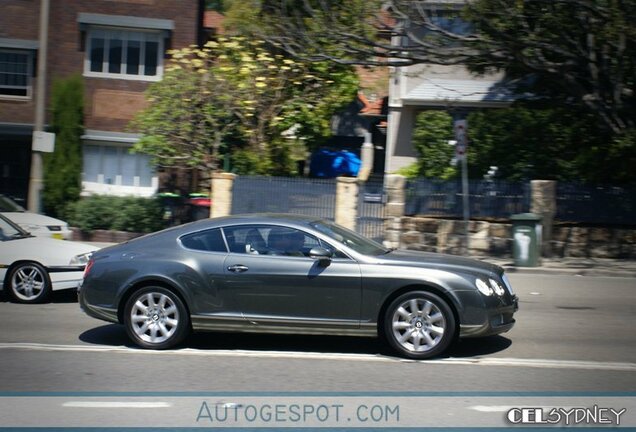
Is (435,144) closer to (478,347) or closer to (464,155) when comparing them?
(464,155)

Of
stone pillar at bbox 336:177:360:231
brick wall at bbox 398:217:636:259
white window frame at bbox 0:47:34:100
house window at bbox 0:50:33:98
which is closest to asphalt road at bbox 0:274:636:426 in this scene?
brick wall at bbox 398:217:636:259

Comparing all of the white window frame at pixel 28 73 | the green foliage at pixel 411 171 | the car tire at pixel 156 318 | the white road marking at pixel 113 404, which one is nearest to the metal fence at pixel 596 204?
the green foliage at pixel 411 171

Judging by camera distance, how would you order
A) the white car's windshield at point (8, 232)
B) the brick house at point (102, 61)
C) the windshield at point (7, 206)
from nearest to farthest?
the white car's windshield at point (8, 232) < the windshield at point (7, 206) < the brick house at point (102, 61)

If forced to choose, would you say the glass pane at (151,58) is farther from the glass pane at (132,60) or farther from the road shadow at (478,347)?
the road shadow at (478,347)

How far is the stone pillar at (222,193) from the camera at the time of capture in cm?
1959

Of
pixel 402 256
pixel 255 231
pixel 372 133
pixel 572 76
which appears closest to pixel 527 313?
pixel 402 256

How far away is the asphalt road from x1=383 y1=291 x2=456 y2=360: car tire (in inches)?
5.6

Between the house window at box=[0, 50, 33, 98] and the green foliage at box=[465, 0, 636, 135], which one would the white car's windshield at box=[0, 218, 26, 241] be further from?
the house window at box=[0, 50, 33, 98]

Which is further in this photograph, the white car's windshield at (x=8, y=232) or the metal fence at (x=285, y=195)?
the metal fence at (x=285, y=195)

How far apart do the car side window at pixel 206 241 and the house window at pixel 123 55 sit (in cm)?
1733

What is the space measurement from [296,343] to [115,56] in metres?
18.5

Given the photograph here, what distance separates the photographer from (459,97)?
2459 cm

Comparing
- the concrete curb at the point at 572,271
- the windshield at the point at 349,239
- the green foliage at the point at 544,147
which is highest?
the green foliage at the point at 544,147

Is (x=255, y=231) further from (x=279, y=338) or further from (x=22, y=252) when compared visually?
(x=22, y=252)
